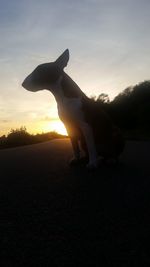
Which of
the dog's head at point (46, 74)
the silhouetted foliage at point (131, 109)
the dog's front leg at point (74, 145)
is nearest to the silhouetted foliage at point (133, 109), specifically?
the silhouetted foliage at point (131, 109)

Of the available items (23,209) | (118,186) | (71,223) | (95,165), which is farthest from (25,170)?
(71,223)

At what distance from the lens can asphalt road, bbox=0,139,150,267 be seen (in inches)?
85.9

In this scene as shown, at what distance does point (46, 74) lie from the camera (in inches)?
194

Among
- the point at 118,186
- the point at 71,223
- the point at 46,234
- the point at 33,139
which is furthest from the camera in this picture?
the point at 33,139

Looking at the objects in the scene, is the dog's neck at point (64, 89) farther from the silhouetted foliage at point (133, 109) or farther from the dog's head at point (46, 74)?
the silhouetted foliage at point (133, 109)

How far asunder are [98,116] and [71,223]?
8.09ft

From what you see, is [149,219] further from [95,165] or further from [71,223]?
[95,165]

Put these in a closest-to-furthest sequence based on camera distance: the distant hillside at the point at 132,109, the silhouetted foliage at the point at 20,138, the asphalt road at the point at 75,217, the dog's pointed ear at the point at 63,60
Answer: the asphalt road at the point at 75,217, the dog's pointed ear at the point at 63,60, the silhouetted foliage at the point at 20,138, the distant hillside at the point at 132,109

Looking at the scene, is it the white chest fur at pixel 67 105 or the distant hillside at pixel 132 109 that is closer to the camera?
the white chest fur at pixel 67 105

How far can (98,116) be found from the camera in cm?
503

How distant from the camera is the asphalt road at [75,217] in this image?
2.18 metres

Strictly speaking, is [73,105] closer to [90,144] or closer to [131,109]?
[90,144]

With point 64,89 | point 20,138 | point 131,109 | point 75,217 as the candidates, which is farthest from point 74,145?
point 131,109

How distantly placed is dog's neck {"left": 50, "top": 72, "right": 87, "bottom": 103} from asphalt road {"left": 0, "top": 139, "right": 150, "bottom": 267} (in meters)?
0.84
